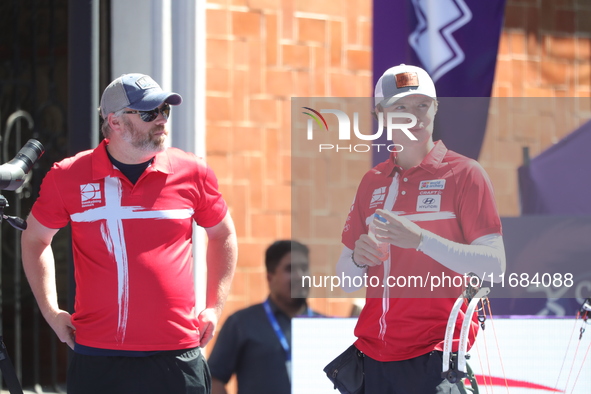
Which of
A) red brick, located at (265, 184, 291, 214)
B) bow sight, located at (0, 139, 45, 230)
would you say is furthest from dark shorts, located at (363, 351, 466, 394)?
red brick, located at (265, 184, 291, 214)

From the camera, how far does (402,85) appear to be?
9.73ft

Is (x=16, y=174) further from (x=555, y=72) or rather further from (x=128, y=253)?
(x=555, y=72)

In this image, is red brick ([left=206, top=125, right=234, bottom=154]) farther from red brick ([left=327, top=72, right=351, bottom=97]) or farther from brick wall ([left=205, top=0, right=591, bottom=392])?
red brick ([left=327, top=72, right=351, bottom=97])

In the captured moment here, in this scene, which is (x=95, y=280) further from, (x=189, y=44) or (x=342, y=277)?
(x=189, y=44)

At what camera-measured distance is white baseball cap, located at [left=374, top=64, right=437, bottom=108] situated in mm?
2961

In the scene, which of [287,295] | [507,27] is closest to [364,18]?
[507,27]

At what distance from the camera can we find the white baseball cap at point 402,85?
2.96m

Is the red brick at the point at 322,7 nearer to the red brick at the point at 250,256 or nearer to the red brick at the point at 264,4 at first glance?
the red brick at the point at 264,4

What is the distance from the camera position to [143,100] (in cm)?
288

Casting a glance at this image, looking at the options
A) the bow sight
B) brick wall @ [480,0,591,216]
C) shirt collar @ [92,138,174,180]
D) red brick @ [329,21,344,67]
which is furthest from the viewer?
brick wall @ [480,0,591,216]

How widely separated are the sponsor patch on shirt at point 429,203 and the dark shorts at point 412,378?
493mm

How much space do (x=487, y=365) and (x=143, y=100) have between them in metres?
1.57

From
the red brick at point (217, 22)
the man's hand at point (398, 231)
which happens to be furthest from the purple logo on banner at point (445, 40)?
the red brick at point (217, 22)

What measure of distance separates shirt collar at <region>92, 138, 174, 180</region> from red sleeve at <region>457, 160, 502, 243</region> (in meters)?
1.03
